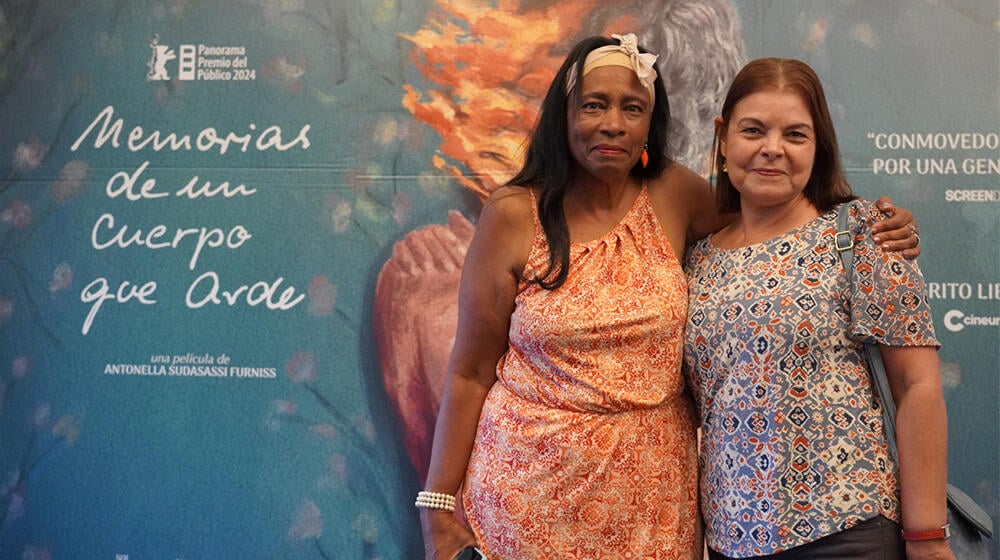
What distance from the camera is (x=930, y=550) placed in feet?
5.55

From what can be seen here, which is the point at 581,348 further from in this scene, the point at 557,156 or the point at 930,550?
the point at 930,550

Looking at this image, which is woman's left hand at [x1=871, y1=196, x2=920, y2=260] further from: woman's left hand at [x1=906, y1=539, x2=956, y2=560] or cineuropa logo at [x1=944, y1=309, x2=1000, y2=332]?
cineuropa logo at [x1=944, y1=309, x2=1000, y2=332]

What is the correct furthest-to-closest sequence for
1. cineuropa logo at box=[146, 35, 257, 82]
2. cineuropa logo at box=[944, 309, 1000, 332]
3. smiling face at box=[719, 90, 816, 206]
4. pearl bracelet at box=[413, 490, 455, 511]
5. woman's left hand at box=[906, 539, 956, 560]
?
cineuropa logo at box=[146, 35, 257, 82] → cineuropa logo at box=[944, 309, 1000, 332] → pearl bracelet at box=[413, 490, 455, 511] → smiling face at box=[719, 90, 816, 206] → woman's left hand at box=[906, 539, 956, 560]

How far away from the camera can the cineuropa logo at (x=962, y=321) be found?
2795 millimetres

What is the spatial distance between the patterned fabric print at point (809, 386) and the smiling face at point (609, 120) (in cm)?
36

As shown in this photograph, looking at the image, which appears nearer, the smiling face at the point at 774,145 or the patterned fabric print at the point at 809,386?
the patterned fabric print at the point at 809,386

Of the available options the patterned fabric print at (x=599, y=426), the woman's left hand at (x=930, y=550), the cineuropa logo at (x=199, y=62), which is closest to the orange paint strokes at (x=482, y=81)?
the cineuropa logo at (x=199, y=62)

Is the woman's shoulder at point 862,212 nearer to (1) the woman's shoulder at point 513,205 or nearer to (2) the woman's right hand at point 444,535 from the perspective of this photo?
(1) the woman's shoulder at point 513,205

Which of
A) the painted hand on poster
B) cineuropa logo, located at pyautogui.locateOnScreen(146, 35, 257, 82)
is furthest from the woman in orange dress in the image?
cineuropa logo, located at pyautogui.locateOnScreen(146, 35, 257, 82)

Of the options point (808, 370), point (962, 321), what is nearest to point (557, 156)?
point (808, 370)

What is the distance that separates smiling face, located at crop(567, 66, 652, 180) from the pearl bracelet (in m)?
0.75

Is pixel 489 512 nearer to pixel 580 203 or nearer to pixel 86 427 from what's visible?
pixel 580 203

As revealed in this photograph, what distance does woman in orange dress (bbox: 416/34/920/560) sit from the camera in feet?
6.29

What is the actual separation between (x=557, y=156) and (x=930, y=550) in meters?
1.01
